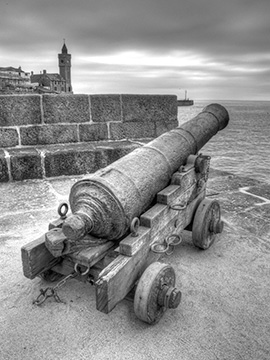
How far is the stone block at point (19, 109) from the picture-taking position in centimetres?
511

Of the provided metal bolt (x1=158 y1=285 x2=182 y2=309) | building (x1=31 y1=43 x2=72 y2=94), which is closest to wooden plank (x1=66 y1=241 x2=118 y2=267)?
metal bolt (x1=158 y1=285 x2=182 y2=309)

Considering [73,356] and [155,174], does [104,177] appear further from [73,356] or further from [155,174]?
[73,356]

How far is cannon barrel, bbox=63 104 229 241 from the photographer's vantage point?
2102 mm

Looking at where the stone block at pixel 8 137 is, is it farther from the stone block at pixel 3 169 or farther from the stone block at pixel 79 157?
the stone block at pixel 79 157

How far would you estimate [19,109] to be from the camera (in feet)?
17.0

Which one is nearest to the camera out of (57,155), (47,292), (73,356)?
(73,356)

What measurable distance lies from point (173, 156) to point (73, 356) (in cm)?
177

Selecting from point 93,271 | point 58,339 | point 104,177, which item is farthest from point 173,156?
point 58,339

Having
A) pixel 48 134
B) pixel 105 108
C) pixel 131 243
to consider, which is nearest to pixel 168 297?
pixel 131 243

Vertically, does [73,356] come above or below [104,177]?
below

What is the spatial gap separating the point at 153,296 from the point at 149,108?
467cm

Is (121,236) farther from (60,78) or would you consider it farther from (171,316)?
(60,78)

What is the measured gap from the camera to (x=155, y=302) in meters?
2.05

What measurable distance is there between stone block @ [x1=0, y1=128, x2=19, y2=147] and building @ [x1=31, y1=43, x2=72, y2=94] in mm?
79358
